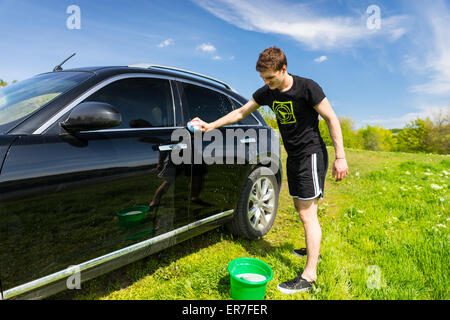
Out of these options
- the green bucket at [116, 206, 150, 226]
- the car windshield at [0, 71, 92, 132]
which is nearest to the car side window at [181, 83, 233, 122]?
the car windshield at [0, 71, 92, 132]

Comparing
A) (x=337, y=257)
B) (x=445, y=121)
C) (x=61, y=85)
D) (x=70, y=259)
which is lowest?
(x=337, y=257)

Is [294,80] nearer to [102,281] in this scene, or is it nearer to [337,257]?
[337,257]

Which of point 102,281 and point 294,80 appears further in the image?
point 102,281

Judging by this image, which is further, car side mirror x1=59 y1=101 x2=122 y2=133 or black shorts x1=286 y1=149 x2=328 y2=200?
black shorts x1=286 y1=149 x2=328 y2=200

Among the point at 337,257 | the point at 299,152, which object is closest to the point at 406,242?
the point at 337,257

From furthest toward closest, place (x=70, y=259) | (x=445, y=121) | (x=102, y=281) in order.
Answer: (x=445, y=121) < (x=102, y=281) < (x=70, y=259)

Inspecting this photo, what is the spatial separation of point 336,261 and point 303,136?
1.21 meters

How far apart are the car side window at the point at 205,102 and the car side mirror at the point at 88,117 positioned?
0.98 m

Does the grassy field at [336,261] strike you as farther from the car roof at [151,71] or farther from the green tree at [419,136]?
the green tree at [419,136]

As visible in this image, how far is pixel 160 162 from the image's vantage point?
218cm

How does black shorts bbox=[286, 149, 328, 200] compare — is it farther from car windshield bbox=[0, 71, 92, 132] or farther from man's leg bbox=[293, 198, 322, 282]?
car windshield bbox=[0, 71, 92, 132]

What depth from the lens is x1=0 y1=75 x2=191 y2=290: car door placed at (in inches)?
59.4

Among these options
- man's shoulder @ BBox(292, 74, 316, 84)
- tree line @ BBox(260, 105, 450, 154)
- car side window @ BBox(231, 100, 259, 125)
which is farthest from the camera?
tree line @ BBox(260, 105, 450, 154)
